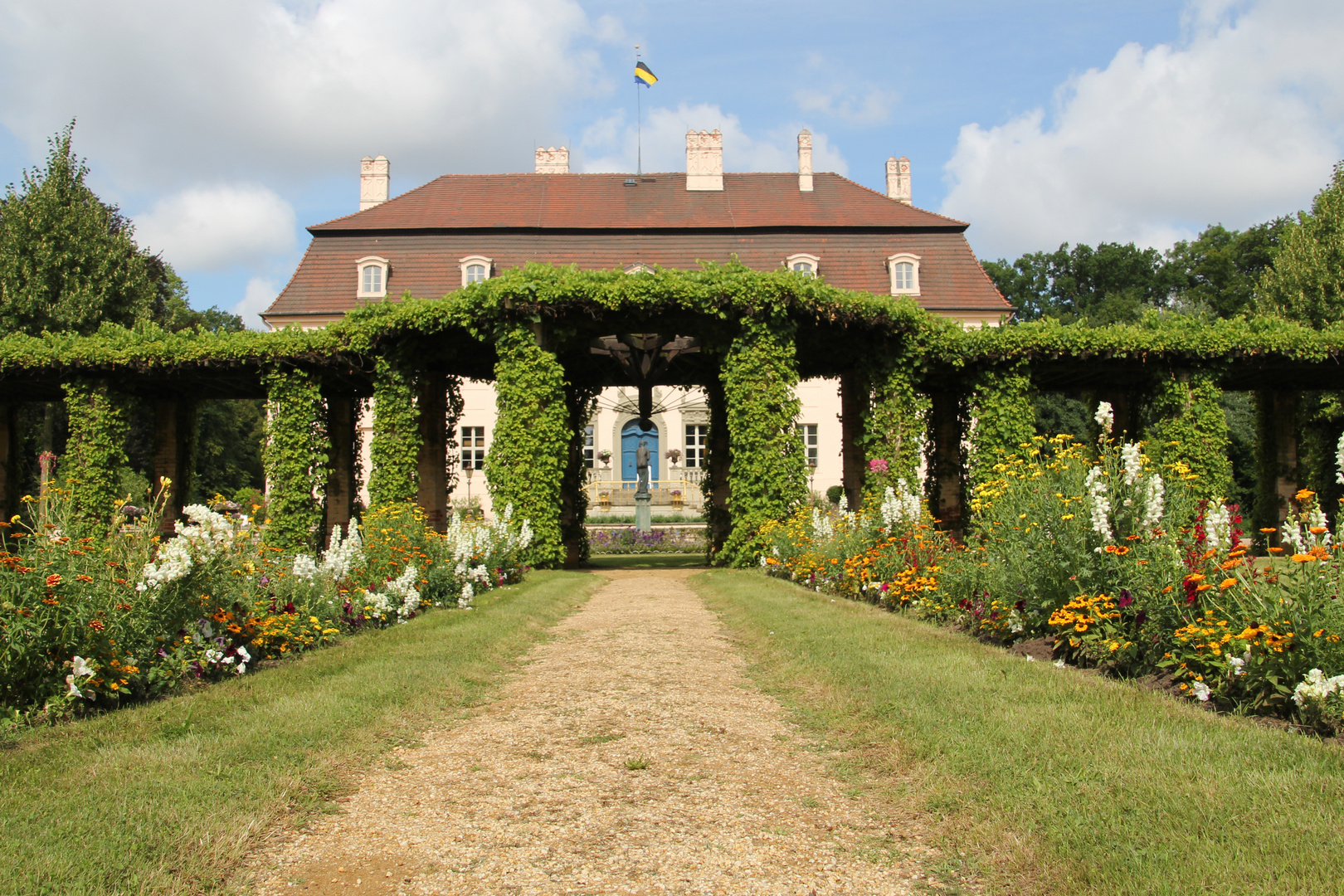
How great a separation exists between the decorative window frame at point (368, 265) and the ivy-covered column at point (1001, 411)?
19973 millimetres

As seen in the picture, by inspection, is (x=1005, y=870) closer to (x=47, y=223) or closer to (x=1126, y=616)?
(x=1126, y=616)

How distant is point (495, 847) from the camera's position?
3076mm

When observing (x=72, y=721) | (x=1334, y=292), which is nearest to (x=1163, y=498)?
(x=72, y=721)

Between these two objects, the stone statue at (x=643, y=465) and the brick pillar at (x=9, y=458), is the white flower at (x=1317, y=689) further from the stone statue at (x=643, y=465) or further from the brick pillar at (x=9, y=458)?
the stone statue at (x=643, y=465)

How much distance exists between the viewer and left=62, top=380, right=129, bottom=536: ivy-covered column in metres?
16.5

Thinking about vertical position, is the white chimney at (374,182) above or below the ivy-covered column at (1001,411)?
above

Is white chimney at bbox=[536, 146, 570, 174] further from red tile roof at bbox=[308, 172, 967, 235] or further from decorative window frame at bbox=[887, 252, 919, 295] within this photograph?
decorative window frame at bbox=[887, 252, 919, 295]

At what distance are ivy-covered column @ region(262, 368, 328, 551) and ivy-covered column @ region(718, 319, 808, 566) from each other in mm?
7204

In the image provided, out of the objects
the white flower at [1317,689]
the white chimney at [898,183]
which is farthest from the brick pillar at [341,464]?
the white chimney at [898,183]

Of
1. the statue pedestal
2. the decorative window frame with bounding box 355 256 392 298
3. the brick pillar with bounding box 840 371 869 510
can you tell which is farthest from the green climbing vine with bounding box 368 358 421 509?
the decorative window frame with bounding box 355 256 392 298

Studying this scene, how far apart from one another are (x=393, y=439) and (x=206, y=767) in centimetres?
1132

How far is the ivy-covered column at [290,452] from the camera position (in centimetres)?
1536

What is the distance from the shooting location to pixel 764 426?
14.2 metres

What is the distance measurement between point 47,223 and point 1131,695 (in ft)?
97.3
